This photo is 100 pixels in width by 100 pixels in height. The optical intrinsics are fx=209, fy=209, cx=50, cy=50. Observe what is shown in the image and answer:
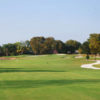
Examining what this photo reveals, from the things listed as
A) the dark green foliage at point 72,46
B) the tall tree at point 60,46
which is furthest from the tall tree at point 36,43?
the dark green foliage at point 72,46

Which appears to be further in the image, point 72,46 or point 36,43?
point 72,46

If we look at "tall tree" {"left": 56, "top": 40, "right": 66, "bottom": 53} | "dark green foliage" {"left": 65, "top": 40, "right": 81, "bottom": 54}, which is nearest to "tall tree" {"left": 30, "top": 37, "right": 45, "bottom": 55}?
"tall tree" {"left": 56, "top": 40, "right": 66, "bottom": 53}

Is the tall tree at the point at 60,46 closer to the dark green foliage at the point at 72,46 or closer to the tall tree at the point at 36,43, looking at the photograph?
the dark green foliage at the point at 72,46

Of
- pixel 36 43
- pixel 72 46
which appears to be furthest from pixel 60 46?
pixel 36 43

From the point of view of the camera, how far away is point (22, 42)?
9106 centimetres

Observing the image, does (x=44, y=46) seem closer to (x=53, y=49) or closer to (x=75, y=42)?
(x=53, y=49)

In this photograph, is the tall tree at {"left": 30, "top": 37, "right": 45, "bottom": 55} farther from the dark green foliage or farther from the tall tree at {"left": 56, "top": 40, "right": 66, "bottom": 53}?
the dark green foliage

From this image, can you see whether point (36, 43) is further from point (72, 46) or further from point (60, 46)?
point (72, 46)

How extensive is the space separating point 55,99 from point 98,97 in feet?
5.87

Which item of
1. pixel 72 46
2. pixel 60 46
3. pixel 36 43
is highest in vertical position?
pixel 36 43

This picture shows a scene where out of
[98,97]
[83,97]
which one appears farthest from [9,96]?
[98,97]

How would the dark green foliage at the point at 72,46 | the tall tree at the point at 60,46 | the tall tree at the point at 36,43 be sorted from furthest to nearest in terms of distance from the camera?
the dark green foliage at the point at 72,46, the tall tree at the point at 60,46, the tall tree at the point at 36,43

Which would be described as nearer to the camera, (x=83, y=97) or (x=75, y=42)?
(x=83, y=97)

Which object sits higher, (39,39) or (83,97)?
(39,39)
